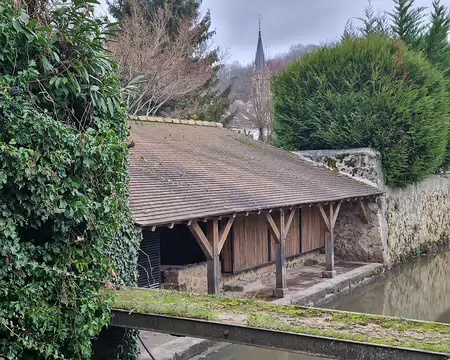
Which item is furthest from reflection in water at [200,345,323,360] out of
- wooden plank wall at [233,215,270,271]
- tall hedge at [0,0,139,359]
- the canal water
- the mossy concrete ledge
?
wooden plank wall at [233,215,270,271]

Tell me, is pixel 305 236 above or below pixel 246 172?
below

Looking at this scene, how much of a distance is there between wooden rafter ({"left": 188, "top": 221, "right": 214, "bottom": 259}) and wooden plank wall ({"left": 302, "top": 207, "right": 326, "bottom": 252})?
5.48m

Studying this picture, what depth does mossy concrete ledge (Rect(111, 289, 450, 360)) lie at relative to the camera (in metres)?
3.60

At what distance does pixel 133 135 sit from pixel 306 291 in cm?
466

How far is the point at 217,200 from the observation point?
26.4 ft

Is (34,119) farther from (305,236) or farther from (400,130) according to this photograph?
(400,130)

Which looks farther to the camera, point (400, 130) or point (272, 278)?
point (400, 130)

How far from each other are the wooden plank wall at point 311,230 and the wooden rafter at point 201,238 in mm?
5483

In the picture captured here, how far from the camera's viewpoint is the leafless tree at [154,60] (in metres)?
15.1

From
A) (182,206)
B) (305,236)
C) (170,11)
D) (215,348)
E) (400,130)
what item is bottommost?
(215,348)

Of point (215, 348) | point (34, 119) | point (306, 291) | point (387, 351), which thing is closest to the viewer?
point (387, 351)

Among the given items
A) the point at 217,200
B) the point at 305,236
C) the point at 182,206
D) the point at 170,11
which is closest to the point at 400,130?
the point at 305,236

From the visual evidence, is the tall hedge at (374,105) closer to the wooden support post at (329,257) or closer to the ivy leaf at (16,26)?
the wooden support post at (329,257)

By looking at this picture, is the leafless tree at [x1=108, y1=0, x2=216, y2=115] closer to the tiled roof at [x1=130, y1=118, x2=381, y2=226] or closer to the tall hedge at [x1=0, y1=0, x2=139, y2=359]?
the tiled roof at [x1=130, y1=118, x2=381, y2=226]
